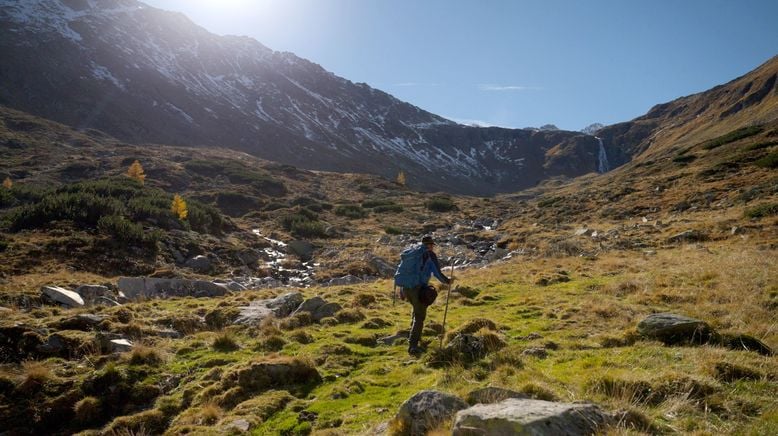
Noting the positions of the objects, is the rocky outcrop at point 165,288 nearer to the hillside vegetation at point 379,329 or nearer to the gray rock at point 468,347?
the hillside vegetation at point 379,329

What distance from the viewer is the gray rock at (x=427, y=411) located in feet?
16.4

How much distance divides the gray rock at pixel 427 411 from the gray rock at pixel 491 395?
12.9 inches

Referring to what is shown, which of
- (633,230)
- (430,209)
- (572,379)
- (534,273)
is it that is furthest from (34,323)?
(430,209)

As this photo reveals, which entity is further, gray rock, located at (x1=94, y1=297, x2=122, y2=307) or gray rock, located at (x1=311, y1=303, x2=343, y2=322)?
gray rock, located at (x1=94, y1=297, x2=122, y2=307)

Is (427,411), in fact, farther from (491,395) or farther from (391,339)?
(391,339)

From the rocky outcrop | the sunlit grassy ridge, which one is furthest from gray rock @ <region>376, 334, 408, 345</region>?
the rocky outcrop

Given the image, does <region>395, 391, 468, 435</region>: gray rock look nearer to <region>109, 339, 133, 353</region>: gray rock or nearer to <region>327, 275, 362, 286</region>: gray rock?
<region>109, 339, 133, 353</region>: gray rock

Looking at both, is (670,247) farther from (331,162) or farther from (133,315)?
(331,162)

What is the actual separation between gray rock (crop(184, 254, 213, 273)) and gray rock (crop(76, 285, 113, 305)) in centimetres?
745

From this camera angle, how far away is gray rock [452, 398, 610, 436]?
160 inches

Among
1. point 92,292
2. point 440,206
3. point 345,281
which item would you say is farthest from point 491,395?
point 440,206

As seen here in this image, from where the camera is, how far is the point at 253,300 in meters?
15.1

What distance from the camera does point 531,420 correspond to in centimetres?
410

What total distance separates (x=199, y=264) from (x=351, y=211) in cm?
2652
